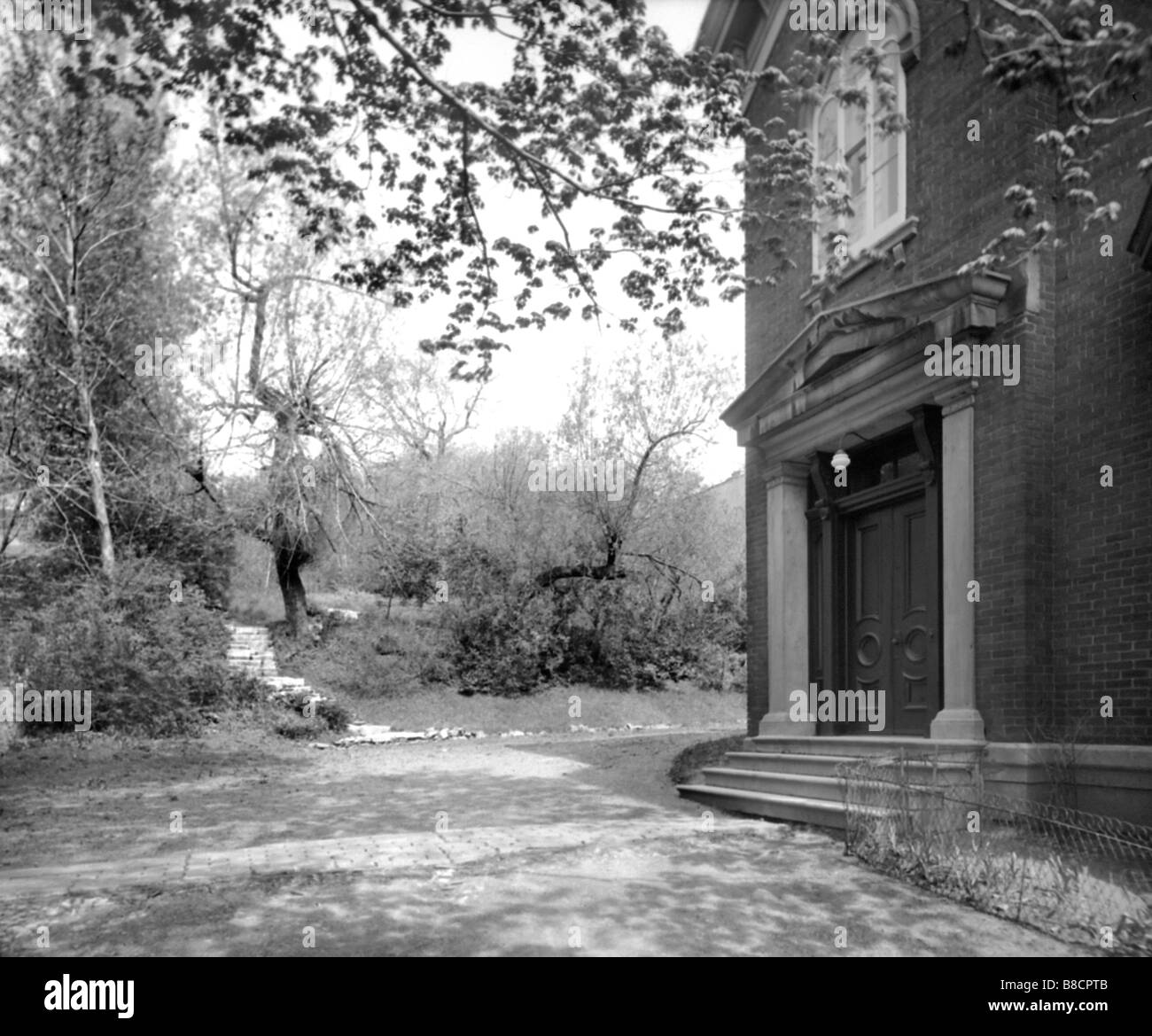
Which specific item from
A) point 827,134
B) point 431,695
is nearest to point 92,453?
point 431,695

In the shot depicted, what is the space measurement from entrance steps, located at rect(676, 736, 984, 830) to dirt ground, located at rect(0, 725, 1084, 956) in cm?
24

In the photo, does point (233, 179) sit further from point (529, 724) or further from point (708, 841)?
point (708, 841)

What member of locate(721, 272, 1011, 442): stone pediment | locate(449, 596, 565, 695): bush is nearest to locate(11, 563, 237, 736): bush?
locate(449, 596, 565, 695): bush

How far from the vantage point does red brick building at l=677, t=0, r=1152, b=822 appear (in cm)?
704

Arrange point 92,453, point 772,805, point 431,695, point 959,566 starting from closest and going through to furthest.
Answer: point 959,566
point 772,805
point 92,453
point 431,695

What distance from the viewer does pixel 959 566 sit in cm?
808

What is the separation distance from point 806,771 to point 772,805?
70 centimetres

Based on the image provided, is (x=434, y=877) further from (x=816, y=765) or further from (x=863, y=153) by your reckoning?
(x=863, y=153)

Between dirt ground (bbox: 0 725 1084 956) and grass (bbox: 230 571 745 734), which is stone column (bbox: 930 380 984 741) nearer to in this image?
dirt ground (bbox: 0 725 1084 956)

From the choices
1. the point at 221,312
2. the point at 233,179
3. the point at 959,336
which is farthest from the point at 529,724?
the point at 959,336

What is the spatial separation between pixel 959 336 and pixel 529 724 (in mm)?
13815

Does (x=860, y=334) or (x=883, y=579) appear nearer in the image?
(x=860, y=334)

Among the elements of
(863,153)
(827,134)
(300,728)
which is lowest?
(300,728)
